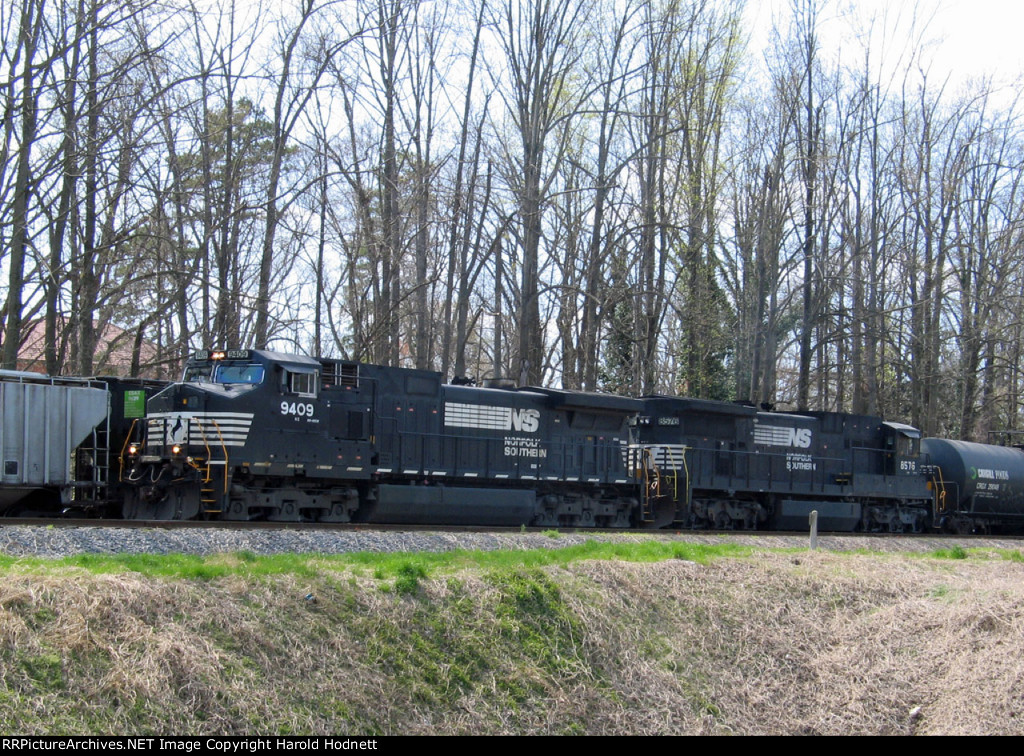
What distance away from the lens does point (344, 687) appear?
842 cm

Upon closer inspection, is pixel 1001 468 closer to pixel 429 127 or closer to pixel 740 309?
pixel 740 309

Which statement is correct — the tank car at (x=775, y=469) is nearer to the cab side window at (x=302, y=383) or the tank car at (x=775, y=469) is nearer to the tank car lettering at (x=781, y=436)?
the tank car lettering at (x=781, y=436)

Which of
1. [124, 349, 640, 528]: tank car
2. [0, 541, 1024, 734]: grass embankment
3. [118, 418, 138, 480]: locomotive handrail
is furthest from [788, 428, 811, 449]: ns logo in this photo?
[118, 418, 138, 480]: locomotive handrail

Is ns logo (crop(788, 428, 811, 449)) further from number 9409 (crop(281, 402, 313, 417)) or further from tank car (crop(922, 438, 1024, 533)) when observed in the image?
number 9409 (crop(281, 402, 313, 417))

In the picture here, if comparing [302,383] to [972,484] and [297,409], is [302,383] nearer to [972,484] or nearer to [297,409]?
[297,409]

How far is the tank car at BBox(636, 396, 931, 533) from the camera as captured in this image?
22938 mm

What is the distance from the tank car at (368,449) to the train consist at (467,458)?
0.03 m

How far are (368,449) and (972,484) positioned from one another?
19.8 metres

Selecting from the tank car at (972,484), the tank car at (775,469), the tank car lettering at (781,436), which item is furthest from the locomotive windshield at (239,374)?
the tank car at (972,484)

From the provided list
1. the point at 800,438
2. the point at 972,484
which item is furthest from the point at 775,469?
the point at 972,484

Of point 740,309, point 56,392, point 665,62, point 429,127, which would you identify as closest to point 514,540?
point 56,392

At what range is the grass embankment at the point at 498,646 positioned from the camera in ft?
24.9

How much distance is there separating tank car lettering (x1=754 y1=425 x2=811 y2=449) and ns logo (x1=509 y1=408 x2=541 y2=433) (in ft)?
22.8
